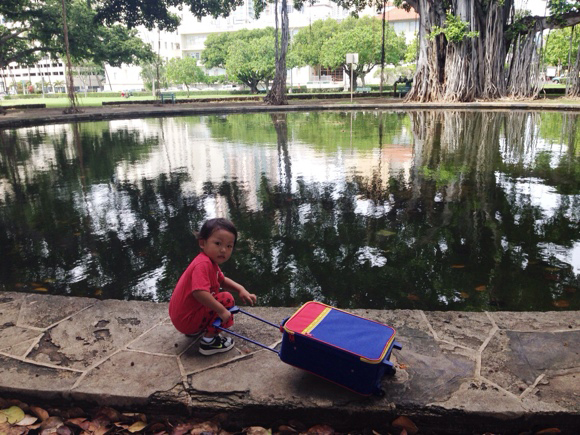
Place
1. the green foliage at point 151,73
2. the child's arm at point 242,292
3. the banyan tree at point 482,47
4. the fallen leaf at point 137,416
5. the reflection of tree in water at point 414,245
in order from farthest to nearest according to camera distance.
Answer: the green foliage at point 151,73
the banyan tree at point 482,47
the reflection of tree in water at point 414,245
the child's arm at point 242,292
the fallen leaf at point 137,416

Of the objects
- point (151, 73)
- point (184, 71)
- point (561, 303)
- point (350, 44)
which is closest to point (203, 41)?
point (184, 71)

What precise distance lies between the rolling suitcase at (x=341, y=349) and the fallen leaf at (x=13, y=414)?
48.6 inches

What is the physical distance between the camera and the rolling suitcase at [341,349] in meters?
2.07

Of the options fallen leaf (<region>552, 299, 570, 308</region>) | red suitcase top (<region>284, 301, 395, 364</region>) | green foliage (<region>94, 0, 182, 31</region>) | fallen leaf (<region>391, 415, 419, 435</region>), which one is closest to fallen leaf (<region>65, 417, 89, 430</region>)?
red suitcase top (<region>284, 301, 395, 364</region>)

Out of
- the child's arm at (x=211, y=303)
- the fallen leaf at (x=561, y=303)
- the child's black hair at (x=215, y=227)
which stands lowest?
the fallen leaf at (x=561, y=303)

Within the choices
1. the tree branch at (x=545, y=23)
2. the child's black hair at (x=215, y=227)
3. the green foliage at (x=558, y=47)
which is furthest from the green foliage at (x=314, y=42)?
the child's black hair at (x=215, y=227)

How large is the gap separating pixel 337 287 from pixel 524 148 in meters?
7.88

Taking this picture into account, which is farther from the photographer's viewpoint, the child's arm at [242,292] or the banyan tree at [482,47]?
the banyan tree at [482,47]

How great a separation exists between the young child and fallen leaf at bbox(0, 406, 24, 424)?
2.64 ft

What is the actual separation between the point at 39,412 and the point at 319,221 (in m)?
3.46

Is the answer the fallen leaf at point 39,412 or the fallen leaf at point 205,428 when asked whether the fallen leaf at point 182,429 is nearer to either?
the fallen leaf at point 205,428

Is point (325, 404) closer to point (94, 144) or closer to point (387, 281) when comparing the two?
point (387, 281)

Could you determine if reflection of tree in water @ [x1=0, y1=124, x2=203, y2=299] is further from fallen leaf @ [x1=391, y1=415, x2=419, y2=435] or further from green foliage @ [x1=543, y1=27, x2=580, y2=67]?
green foliage @ [x1=543, y1=27, x2=580, y2=67]

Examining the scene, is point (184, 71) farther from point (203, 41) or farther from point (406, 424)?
point (406, 424)
